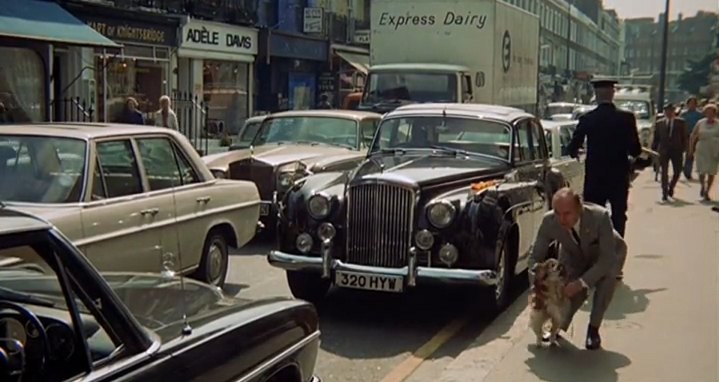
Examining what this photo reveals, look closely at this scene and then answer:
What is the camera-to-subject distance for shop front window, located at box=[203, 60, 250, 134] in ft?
85.5

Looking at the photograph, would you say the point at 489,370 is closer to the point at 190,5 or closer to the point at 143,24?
the point at 143,24

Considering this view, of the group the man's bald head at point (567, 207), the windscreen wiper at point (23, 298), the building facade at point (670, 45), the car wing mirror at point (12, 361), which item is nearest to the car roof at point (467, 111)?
the man's bald head at point (567, 207)

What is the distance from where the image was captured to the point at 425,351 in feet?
21.6

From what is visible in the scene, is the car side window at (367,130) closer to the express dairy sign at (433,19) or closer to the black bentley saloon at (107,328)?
the express dairy sign at (433,19)

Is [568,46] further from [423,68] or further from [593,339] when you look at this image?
[593,339]

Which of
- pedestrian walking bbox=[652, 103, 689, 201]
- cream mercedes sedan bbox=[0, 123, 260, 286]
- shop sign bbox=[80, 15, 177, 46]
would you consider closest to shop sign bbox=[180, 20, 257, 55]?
shop sign bbox=[80, 15, 177, 46]

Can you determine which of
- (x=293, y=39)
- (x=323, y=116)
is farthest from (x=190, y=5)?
(x=323, y=116)

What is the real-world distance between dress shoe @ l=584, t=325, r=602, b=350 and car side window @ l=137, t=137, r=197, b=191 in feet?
11.6

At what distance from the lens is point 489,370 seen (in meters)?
5.98

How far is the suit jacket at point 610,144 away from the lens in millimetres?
8547

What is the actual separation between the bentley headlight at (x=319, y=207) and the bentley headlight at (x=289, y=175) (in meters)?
3.40

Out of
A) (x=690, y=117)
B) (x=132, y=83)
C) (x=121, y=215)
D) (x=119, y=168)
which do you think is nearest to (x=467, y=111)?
(x=119, y=168)

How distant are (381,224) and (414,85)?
1147cm

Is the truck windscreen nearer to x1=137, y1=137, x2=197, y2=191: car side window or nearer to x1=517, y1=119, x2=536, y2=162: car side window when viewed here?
x1=517, y1=119, x2=536, y2=162: car side window
